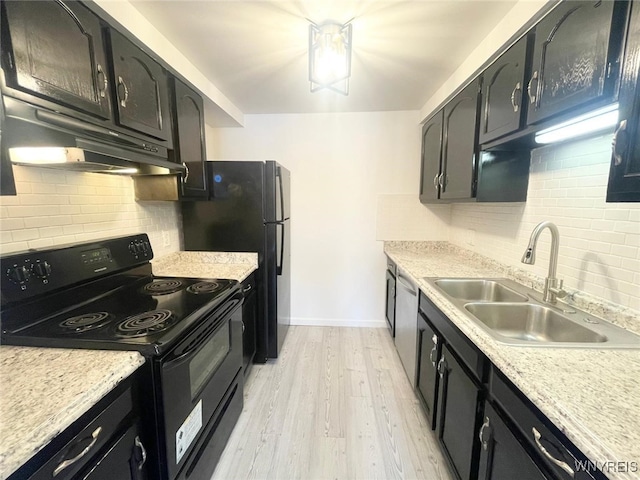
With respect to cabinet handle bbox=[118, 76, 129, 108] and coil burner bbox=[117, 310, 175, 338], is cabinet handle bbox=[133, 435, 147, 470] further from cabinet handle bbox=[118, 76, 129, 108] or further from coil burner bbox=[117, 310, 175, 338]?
cabinet handle bbox=[118, 76, 129, 108]

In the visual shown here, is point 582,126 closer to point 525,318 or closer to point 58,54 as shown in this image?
point 525,318

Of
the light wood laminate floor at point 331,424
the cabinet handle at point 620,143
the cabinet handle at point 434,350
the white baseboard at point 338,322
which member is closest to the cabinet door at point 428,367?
the cabinet handle at point 434,350

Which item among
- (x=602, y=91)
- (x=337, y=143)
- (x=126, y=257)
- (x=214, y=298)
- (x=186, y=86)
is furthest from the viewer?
(x=337, y=143)

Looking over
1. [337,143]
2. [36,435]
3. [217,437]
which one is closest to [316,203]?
[337,143]

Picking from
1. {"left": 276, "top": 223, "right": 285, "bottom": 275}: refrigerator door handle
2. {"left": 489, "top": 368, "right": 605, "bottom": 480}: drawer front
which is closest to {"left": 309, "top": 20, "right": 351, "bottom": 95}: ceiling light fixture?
{"left": 276, "top": 223, "right": 285, "bottom": 275}: refrigerator door handle

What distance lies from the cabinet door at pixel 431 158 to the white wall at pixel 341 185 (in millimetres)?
182

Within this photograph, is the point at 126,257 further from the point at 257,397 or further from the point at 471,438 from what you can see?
the point at 471,438

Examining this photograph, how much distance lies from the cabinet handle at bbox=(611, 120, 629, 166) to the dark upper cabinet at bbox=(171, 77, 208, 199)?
2.08 m

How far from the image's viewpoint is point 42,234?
1.25 meters

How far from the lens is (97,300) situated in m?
1.39

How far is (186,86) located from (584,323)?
2.58m

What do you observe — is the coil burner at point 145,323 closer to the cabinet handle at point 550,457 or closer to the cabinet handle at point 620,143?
the cabinet handle at point 550,457

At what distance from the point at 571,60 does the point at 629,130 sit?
453 mm

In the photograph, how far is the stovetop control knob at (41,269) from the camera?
3.66 feet
